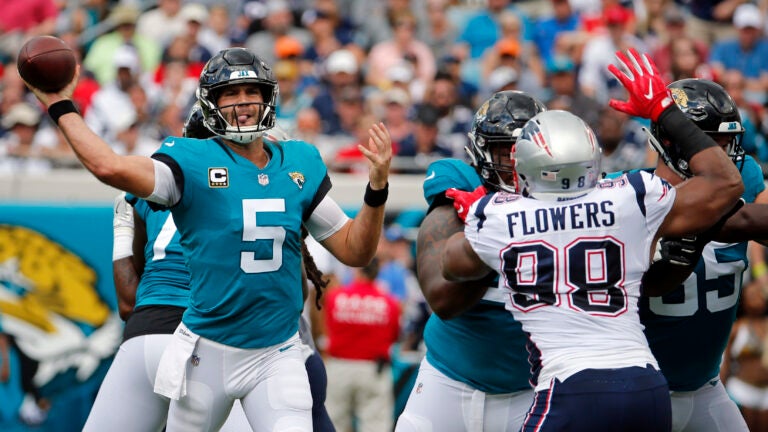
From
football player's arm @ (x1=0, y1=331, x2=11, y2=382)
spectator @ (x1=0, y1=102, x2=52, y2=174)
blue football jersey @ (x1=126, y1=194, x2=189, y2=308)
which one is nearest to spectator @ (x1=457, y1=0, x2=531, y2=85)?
spectator @ (x1=0, y1=102, x2=52, y2=174)

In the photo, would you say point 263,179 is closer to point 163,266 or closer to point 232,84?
point 232,84

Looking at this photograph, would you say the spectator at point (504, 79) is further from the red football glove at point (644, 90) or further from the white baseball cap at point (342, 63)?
the red football glove at point (644, 90)

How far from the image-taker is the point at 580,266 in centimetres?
374

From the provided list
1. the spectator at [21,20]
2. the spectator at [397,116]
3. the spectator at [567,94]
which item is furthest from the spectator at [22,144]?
the spectator at [567,94]

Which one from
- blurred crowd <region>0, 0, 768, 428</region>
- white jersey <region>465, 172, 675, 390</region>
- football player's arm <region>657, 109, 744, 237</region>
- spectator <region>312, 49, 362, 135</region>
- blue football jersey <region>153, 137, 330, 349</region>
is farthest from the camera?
spectator <region>312, 49, 362, 135</region>

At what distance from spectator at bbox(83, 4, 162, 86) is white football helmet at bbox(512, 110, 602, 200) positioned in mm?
8707

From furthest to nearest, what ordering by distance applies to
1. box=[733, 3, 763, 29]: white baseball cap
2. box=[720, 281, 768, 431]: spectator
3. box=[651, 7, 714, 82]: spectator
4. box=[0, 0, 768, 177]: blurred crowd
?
box=[733, 3, 763, 29]: white baseball cap
box=[651, 7, 714, 82]: spectator
box=[0, 0, 768, 177]: blurred crowd
box=[720, 281, 768, 431]: spectator

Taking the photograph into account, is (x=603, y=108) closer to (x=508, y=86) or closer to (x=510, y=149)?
(x=508, y=86)

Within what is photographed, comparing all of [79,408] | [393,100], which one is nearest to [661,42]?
[393,100]

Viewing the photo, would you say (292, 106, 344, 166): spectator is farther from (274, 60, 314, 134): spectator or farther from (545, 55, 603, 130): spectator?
(545, 55, 603, 130): spectator

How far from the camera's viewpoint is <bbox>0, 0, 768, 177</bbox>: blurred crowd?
995 centimetres

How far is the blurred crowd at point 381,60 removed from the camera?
9.95 meters

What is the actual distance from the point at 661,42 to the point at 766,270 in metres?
3.10

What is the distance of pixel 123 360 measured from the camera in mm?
5012
